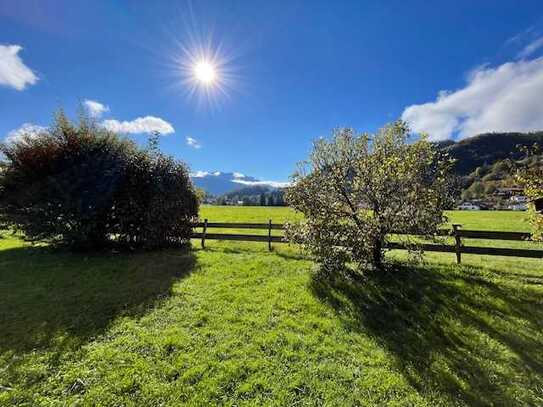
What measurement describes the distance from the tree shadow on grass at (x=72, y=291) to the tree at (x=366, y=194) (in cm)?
412

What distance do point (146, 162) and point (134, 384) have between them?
8.97 meters

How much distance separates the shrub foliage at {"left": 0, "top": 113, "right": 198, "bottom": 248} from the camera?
Result: 9.94 m

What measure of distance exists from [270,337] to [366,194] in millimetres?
4667

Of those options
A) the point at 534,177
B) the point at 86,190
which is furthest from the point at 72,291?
the point at 534,177

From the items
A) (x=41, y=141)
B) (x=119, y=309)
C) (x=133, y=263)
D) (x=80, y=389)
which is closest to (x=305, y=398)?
(x=80, y=389)

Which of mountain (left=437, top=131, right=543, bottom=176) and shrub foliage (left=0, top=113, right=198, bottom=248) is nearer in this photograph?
shrub foliage (left=0, top=113, right=198, bottom=248)

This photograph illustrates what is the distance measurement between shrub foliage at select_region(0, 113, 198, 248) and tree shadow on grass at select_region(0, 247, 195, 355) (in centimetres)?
100

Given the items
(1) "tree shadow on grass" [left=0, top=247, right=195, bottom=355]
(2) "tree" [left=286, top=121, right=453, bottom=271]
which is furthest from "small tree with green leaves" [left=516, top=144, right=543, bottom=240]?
(1) "tree shadow on grass" [left=0, top=247, right=195, bottom=355]

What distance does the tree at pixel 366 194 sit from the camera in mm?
7031

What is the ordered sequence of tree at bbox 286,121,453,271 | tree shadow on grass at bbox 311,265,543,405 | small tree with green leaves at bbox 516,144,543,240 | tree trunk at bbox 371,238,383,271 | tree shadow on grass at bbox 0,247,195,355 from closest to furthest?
tree shadow on grass at bbox 311,265,543,405, tree shadow on grass at bbox 0,247,195,355, small tree with green leaves at bbox 516,144,543,240, tree at bbox 286,121,453,271, tree trunk at bbox 371,238,383,271

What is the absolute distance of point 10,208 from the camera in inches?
406

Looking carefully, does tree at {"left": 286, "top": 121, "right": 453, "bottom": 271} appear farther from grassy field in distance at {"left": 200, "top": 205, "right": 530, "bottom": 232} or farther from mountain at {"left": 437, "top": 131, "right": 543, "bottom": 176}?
mountain at {"left": 437, "top": 131, "right": 543, "bottom": 176}

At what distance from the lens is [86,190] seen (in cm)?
1007

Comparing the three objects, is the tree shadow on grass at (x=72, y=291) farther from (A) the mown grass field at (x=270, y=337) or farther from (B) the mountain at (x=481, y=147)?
(B) the mountain at (x=481, y=147)
